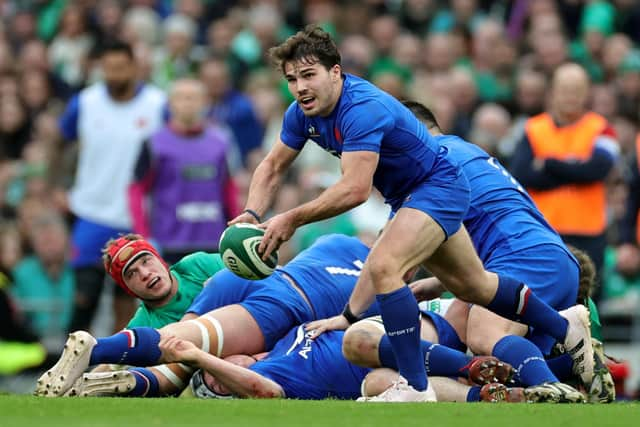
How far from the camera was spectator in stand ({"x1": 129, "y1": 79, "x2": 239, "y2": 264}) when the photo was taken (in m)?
12.5

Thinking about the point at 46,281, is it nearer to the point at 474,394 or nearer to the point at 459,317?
the point at 459,317

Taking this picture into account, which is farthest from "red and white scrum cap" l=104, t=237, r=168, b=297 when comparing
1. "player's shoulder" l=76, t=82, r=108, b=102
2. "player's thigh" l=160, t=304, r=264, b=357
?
"player's shoulder" l=76, t=82, r=108, b=102

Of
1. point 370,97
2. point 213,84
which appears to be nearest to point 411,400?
point 370,97

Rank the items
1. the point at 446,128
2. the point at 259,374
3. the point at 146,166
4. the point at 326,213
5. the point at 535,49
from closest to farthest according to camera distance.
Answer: the point at 326,213
the point at 259,374
the point at 146,166
the point at 446,128
the point at 535,49

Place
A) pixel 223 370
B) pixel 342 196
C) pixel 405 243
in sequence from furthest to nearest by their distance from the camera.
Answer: pixel 223 370, pixel 405 243, pixel 342 196

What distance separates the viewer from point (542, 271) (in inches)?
360

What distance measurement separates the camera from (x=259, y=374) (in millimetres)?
8875

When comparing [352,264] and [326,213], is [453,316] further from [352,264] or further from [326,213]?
[326,213]

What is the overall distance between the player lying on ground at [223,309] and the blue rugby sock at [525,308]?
1299 mm

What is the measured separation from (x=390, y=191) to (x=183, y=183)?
4.27 metres

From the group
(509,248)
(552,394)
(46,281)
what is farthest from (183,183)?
(552,394)

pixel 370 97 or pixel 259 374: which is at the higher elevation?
pixel 370 97

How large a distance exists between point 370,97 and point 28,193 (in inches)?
304

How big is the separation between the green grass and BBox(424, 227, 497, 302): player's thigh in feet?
2.72
